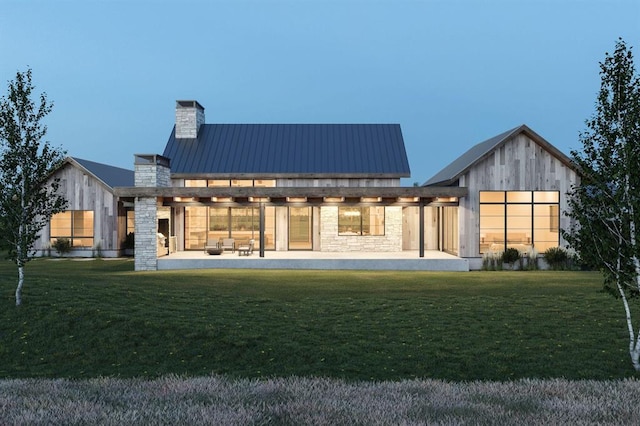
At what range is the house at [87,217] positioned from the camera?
91.4ft

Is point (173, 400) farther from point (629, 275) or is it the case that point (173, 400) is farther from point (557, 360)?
point (629, 275)

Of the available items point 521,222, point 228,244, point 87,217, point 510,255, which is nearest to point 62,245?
point 87,217

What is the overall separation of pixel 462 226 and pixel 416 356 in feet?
45.6

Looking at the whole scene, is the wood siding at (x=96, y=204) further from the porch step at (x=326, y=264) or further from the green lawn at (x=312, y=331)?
the green lawn at (x=312, y=331)

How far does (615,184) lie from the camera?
29.1ft

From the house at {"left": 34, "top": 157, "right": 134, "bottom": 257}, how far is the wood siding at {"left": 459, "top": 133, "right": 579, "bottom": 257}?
16193 mm

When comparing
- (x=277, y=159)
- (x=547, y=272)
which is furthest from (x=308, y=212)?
(x=547, y=272)

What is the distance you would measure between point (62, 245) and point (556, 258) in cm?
2279

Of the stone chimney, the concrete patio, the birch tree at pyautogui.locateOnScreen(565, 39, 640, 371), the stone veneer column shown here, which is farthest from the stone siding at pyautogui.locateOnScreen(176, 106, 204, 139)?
the birch tree at pyautogui.locateOnScreen(565, 39, 640, 371)

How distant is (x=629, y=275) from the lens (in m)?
8.52

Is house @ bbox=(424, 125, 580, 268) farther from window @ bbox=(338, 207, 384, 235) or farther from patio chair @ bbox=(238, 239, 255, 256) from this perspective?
patio chair @ bbox=(238, 239, 255, 256)

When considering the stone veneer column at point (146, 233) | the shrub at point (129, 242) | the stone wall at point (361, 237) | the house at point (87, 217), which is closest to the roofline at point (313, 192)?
the stone veneer column at point (146, 233)

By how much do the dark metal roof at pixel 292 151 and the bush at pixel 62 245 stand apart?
670cm

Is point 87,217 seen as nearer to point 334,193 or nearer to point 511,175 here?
point 334,193
